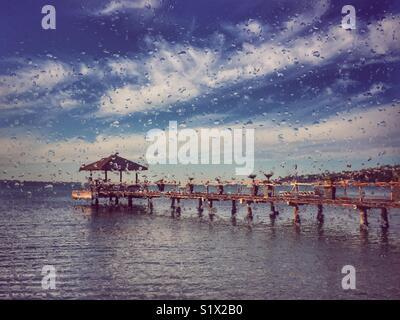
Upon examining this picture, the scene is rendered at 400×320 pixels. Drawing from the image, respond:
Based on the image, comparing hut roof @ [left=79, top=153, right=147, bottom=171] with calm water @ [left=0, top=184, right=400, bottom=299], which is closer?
calm water @ [left=0, top=184, right=400, bottom=299]

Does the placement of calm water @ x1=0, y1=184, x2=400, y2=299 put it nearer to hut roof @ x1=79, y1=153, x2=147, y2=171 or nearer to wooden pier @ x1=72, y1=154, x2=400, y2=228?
wooden pier @ x1=72, y1=154, x2=400, y2=228

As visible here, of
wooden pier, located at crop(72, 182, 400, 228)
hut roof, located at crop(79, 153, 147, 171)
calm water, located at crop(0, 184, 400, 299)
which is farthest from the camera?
hut roof, located at crop(79, 153, 147, 171)

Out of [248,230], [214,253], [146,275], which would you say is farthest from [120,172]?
[146,275]

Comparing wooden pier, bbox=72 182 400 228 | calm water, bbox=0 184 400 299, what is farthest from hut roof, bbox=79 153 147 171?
calm water, bbox=0 184 400 299

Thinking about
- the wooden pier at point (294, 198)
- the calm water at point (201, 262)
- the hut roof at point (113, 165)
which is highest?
the hut roof at point (113, 165)

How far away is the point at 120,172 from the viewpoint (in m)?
53.2

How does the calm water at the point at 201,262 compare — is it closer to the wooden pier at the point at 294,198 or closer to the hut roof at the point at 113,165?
the wooden pier at the point at 294,198

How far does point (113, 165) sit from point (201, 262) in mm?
33465

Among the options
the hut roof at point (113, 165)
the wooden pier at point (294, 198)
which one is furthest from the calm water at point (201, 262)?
the hut roof at point (113, 165)

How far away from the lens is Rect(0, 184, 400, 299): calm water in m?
15.4

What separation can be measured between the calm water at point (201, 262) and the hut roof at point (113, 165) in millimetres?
18853

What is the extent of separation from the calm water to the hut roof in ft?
61.9

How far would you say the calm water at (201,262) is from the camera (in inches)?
605

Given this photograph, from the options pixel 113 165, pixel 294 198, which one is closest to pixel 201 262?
pixel 294 198
